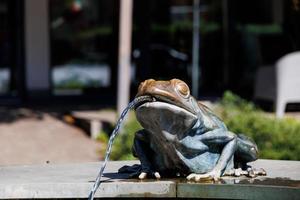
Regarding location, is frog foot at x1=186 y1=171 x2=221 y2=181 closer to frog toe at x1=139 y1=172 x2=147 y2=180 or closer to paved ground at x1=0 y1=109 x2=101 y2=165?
frog toe at x1=139 y1=172 x2=147 y2=180

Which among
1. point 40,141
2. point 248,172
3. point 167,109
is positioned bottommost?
point 40,141

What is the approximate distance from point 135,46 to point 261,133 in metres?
7.20

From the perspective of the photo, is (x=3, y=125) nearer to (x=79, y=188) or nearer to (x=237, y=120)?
(x=237, y=120)

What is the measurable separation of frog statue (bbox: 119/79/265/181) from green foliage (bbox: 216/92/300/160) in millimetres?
3663

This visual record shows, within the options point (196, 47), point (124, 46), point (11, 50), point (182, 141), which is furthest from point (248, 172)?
point (196, 47)

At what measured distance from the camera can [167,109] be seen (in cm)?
492

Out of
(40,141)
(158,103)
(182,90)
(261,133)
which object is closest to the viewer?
(158,103)

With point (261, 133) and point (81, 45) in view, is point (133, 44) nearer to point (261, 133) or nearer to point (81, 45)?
point (81, 45)

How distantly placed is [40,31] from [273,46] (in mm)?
4310

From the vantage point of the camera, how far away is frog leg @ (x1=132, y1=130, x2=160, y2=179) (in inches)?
207

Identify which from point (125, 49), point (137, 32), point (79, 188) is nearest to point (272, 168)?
point (79, 188)

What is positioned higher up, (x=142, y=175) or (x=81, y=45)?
(x=142, y=175)

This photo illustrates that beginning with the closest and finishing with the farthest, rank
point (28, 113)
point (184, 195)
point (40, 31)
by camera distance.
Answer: point (184, 195) → point (28, 113) → point (40, 31)

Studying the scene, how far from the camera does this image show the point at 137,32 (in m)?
16.3
